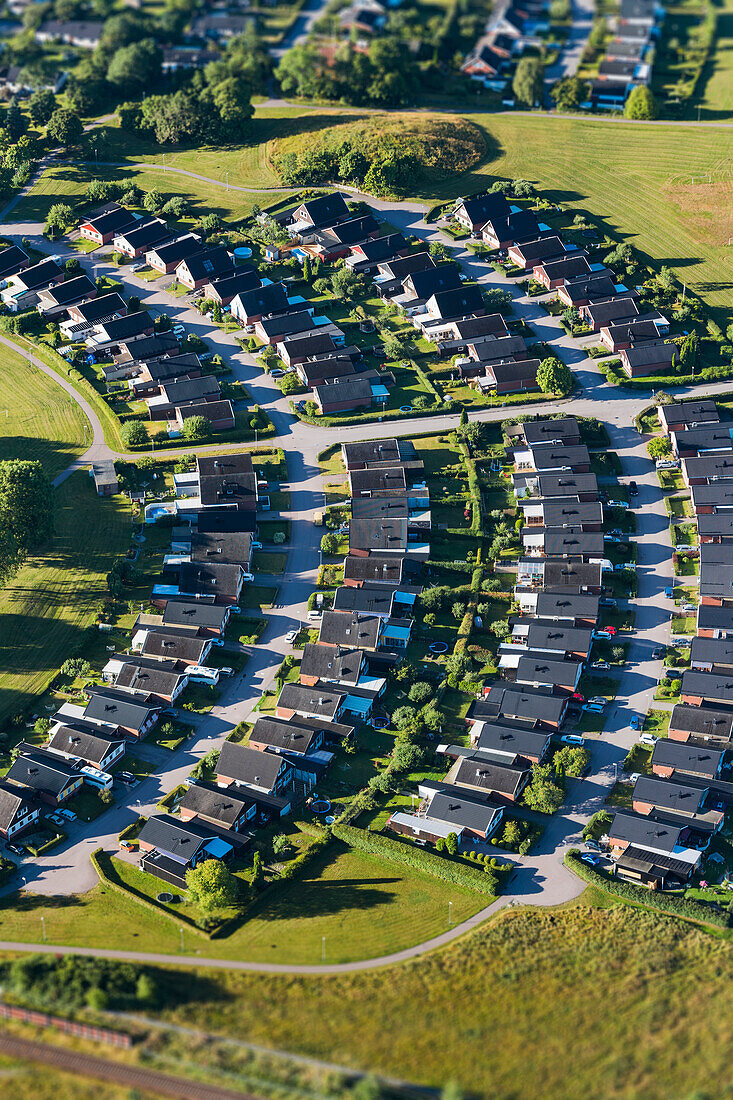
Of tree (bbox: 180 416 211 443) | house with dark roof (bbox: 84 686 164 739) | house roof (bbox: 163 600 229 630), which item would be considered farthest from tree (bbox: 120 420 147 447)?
house with dark roof (bbox: 84 686 164 739)

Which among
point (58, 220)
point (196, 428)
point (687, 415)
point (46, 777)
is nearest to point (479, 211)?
point (687, 415)

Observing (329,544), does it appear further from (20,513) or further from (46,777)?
(46,777)

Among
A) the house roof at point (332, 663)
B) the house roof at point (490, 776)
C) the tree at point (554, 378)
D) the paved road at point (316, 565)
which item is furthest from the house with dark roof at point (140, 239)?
the house roof at point (490, 776)

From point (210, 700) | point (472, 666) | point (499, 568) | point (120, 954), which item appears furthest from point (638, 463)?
point (120, 954)

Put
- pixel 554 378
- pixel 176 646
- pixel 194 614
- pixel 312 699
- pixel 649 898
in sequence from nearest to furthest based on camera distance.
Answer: pixel 649 898 → pixel 312 699 → pixel 176 646 → pixel 194 614 → pixel 554 378

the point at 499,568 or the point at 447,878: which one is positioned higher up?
the point at 499,568

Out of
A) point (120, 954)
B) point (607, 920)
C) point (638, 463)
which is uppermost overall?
point (638, 463)

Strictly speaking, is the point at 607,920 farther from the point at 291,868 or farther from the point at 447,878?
the point at 291,868
